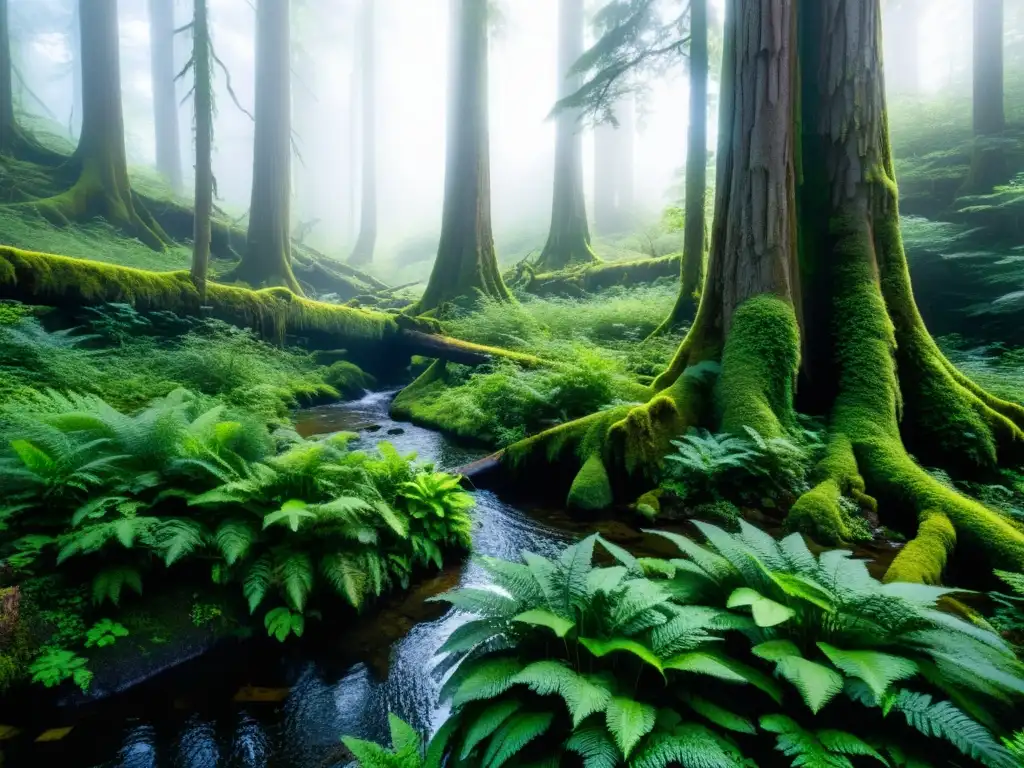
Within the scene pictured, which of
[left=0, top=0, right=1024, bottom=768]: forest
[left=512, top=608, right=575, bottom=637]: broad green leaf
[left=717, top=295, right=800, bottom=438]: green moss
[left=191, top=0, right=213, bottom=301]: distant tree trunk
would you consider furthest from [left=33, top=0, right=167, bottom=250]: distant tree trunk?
[left=512, top=608, right=575, bottom=637]: broad green leaf

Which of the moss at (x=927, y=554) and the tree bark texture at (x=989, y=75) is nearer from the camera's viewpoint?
the moss at (x=927, y=554)

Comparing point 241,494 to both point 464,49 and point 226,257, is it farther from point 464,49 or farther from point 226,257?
point 226,257

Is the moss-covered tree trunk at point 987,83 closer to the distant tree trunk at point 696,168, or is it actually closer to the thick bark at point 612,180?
the distant tree trunk at point 696,168

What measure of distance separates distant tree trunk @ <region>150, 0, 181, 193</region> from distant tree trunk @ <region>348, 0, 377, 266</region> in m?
9.81

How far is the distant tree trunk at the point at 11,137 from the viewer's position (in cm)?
1560

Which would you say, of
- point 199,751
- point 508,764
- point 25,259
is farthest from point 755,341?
point 25,259

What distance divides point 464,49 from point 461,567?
13.6 m

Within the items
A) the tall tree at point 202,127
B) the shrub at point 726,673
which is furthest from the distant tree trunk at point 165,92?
the shrub at point 726,673

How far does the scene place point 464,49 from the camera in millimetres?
13078

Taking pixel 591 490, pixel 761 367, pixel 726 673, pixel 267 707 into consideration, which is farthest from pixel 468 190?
pixel 726 673

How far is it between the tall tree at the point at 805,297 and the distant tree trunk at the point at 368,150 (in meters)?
27.5

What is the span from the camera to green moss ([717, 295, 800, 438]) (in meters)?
5.06

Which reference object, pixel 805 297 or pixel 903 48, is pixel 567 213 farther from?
pixel 903 48

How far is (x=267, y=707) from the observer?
8.32ft
